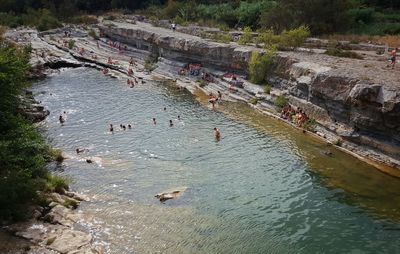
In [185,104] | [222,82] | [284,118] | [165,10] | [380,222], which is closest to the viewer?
[380,222]

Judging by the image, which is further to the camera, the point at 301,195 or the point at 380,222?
the point at 301,195

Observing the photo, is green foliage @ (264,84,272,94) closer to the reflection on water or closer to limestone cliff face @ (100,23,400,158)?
limestone cliff face @ (100,23,400,158)

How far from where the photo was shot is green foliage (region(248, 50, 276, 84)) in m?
45.4

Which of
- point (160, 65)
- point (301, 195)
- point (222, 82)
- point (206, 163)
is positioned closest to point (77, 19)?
point (160, 65)

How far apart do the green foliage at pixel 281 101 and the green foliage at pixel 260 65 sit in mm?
5323

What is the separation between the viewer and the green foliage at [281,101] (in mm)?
41344

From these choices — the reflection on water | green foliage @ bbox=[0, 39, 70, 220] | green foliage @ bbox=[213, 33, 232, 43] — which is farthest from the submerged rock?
green foliage @ bbox=[213, 33, 232, 43]

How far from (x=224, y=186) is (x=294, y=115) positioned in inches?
556

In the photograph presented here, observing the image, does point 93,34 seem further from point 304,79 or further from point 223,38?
point 304,79

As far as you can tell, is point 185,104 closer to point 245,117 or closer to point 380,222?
point 245,117

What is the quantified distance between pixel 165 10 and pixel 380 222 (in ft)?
239

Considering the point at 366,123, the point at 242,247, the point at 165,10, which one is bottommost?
the point at 242,247

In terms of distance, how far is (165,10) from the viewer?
288ft

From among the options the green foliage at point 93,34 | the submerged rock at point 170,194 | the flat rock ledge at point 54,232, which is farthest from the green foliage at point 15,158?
the green foliage at point 93,34
